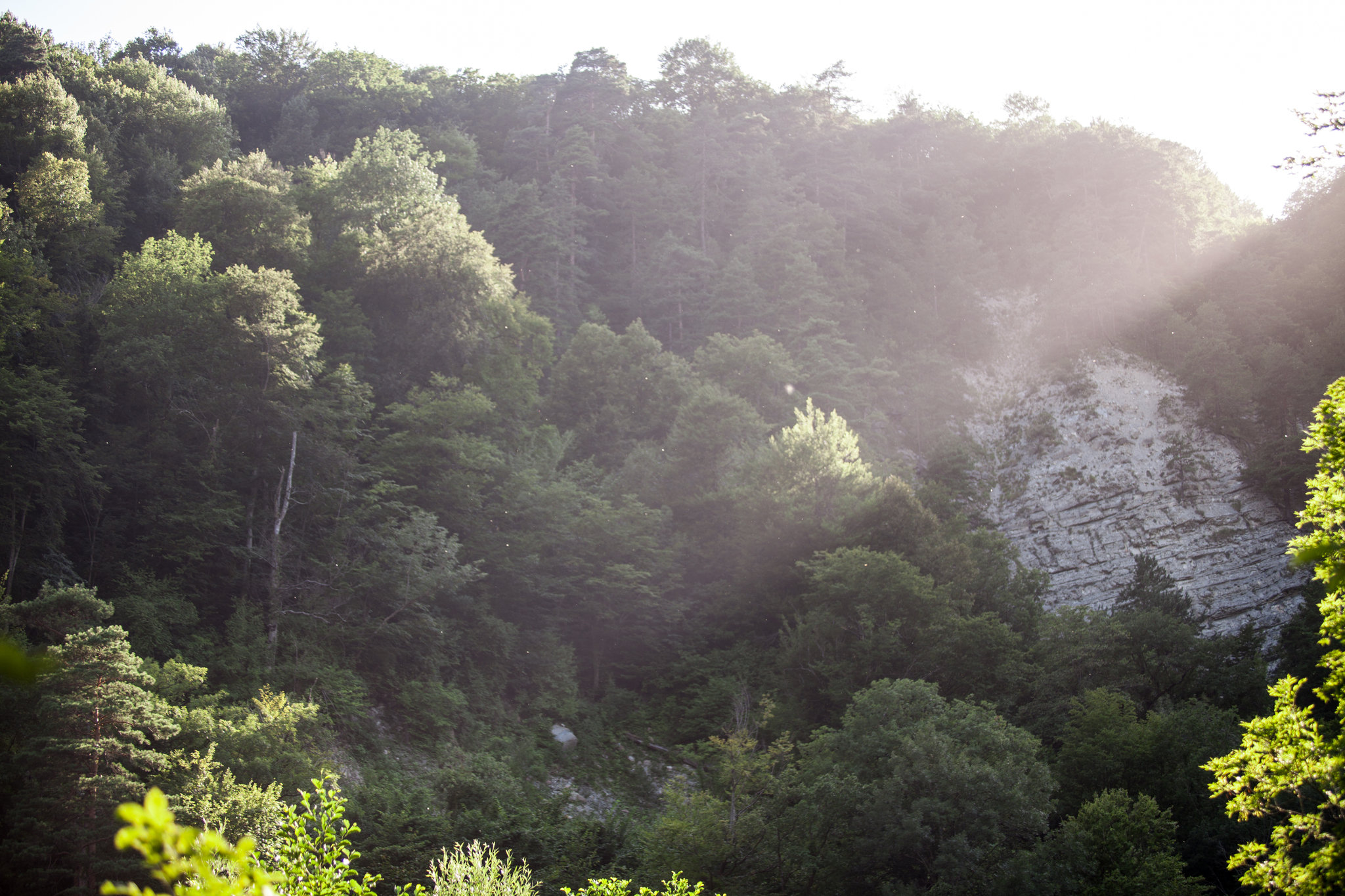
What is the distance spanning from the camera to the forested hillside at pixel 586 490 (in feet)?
59.2

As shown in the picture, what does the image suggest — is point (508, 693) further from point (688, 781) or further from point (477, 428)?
point (477, 428)

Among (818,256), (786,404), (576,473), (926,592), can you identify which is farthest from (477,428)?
(818,256)

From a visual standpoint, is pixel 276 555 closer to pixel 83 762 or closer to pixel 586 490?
pixel 83 762

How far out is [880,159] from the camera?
57.2 metres

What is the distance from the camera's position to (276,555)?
25234 mm

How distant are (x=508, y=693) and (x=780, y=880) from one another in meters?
14.9

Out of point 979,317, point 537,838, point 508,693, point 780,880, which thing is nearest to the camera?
point 780,880

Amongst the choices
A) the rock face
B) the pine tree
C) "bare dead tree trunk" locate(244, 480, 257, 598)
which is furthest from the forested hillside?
the rock face

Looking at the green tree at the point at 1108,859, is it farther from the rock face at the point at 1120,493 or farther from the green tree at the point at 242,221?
the green tree at the point at 242,221

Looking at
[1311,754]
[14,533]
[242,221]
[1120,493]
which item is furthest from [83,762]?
[1120,493]

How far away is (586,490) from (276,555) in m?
13.5

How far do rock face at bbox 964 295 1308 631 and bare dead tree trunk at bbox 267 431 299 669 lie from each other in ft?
95.3

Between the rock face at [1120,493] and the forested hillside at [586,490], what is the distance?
177 centimetres

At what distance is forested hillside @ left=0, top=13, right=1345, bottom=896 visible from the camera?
18.0m
